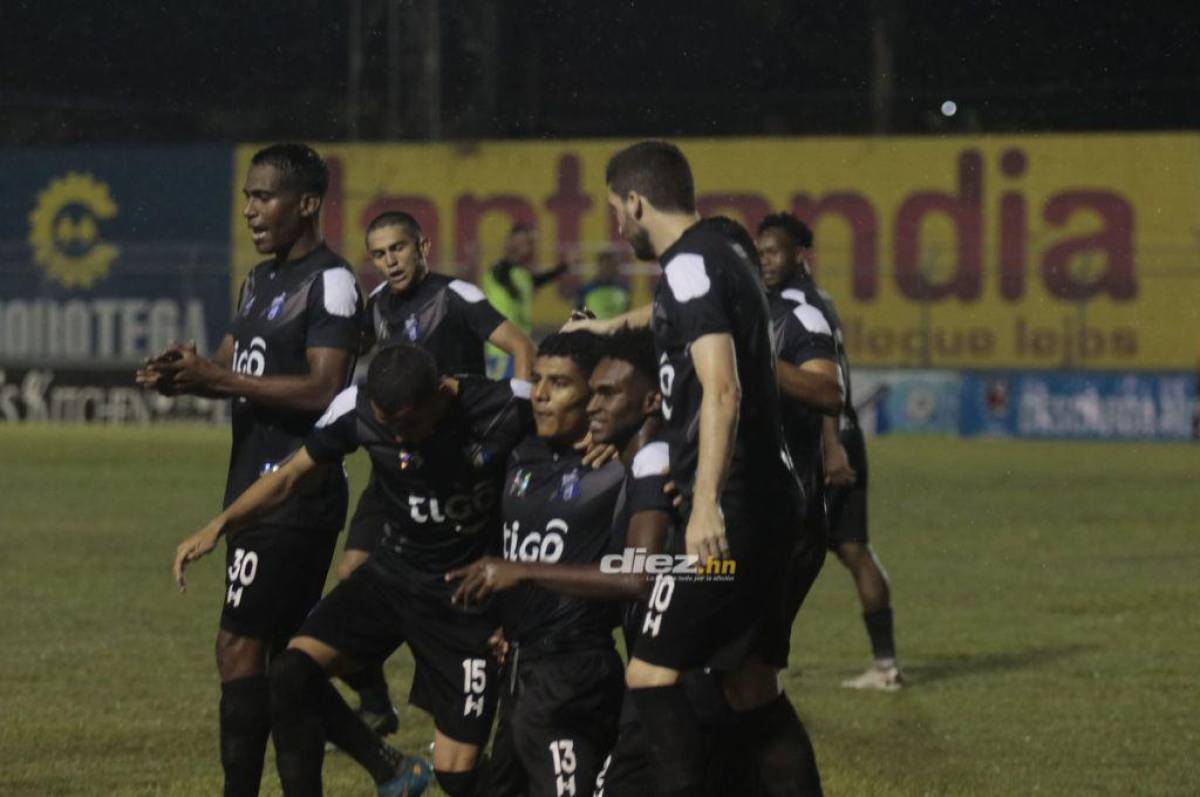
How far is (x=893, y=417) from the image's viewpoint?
3694cm

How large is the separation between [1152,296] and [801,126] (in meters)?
22.8

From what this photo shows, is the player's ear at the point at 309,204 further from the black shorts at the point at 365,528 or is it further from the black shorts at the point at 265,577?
the black shorts at the point at 365,528

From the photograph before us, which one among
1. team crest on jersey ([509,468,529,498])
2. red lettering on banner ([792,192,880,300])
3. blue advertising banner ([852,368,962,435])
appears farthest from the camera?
red lettering on banner ([792,192,880,300])

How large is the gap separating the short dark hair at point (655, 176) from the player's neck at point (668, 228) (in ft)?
0.10

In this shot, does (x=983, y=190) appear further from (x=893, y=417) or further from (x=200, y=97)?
(x=200, y=97)

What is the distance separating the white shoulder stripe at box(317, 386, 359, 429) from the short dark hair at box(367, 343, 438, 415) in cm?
25

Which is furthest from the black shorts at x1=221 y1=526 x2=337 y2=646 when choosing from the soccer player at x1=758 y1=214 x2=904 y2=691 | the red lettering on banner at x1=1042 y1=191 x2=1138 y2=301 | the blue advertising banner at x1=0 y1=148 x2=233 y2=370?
the blue advertising banner at x1=0 y1=148 x2=233 y2=370

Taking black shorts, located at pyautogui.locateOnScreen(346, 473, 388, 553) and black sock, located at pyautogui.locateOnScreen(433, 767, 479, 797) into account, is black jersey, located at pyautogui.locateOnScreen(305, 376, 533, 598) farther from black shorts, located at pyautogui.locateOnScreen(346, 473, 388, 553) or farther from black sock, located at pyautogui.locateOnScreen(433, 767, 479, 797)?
black shorts, located at pyautogui.locateOnScreen(346, 473, 388, 553)

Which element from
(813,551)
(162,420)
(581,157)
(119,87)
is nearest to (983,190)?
(581,157)

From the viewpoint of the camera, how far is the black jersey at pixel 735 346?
5.96 m

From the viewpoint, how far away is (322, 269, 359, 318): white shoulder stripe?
7.43 metres

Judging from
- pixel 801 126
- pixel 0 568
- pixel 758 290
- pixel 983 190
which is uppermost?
pixel 801 126

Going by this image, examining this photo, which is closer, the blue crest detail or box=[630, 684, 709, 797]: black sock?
box=[630, 684, 709, 797]: black sock

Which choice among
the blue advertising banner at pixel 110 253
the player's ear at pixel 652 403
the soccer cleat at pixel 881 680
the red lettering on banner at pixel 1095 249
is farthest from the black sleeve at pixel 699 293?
the blue advertising banner at pixel 110 253
